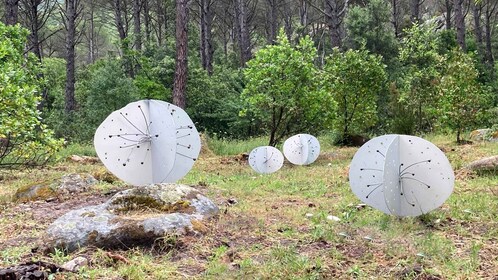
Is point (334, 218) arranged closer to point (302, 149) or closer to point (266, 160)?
point (266, 160)

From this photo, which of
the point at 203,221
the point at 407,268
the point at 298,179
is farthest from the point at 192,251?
the point at 298,179

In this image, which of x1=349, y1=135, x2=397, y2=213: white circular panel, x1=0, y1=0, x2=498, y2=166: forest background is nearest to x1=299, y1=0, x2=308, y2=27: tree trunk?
x1=0, y1=0, x2=498, y2=166: forest background

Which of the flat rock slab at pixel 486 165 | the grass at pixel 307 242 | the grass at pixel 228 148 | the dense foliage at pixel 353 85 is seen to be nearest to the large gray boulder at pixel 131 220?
the grass at pixel 307 242

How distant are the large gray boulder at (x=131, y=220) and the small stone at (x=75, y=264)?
31cm

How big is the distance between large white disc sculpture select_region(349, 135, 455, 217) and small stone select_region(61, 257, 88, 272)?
260cm

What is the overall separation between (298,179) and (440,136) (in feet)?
22.9

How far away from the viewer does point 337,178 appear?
23.9 ft

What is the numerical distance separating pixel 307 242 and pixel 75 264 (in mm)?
1750

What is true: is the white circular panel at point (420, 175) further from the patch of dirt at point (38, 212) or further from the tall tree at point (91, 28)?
the tall tree at point (91, 28)

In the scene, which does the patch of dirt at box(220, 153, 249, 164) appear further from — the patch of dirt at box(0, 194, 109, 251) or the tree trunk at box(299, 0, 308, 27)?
the tree trunk at box(299, 0, 308, 27)

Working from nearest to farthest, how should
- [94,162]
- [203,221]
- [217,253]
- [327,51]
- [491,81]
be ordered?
[217,253], [203,221], [94,162], [491,81], [327,51]

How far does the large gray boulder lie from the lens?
345 cm

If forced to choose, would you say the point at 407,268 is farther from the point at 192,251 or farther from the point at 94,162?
the point at 94,162

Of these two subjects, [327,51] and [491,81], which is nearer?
[491,81]
